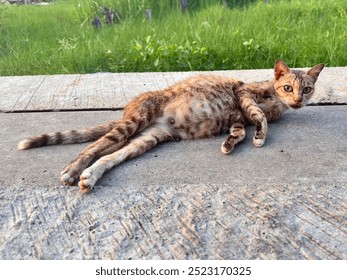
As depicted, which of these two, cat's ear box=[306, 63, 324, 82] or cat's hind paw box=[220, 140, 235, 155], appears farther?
cat's ear box=[306, 63, 324, 82]

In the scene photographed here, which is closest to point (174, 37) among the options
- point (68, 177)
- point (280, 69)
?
point (280, 69)

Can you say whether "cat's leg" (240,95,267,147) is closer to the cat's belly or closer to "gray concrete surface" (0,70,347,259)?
"gray concrete surface" (0,70,347,259)

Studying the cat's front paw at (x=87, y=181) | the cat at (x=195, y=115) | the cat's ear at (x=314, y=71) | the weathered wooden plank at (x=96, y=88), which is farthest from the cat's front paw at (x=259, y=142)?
the weathered wooden plank at (x=96, y=88)

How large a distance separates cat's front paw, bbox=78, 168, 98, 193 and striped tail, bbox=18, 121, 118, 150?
697 millimetres

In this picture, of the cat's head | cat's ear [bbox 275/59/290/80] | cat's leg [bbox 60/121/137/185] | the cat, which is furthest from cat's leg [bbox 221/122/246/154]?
cat's leg [bbox 60/121/137/185]

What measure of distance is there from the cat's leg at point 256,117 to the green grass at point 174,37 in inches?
92.1

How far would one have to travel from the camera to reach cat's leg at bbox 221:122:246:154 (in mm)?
3079

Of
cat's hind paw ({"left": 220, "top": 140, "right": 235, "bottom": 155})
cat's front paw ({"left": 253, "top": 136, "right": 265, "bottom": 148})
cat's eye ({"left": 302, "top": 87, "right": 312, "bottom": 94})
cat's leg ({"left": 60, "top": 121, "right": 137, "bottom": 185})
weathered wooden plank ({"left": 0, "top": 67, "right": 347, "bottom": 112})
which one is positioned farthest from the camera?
weathered wooden plank ({"left": 0, "top": 67, "right": 347, "bottom": 112})

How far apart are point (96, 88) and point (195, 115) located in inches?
69.8

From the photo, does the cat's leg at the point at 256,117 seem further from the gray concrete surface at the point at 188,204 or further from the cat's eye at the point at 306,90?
the cat's eye at the point at 306,90

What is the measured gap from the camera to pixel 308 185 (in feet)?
8.63

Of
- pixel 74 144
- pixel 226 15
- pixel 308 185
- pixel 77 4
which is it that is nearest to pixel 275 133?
pixel 308 185
